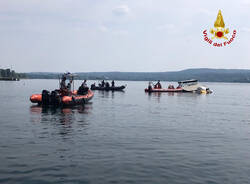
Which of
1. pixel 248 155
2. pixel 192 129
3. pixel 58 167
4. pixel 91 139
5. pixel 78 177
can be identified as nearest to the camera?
pixel 78 177

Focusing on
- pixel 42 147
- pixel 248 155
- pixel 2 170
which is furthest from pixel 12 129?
pixel 248 155

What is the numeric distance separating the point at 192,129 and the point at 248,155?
7604 mm

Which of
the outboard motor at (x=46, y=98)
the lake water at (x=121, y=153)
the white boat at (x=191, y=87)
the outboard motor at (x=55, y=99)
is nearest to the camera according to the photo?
the lake water at (x=121, y=153)

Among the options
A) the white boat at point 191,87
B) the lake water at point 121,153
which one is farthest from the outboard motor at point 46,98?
the white boat at point 191,87

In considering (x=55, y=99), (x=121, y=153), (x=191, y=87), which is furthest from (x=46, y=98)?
(x=191, y=87)

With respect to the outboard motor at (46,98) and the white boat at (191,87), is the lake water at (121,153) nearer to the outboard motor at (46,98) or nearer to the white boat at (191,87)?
the outboard motor at (46,98)

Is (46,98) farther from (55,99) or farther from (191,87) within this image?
(191,87)

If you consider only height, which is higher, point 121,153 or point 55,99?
point 55,99

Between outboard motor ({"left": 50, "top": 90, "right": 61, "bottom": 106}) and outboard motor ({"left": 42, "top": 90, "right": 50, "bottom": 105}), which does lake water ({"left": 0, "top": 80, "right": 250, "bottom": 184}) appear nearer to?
outboard motor ({"left": 50, "top": 90, "right": 61, "bottom": 106})

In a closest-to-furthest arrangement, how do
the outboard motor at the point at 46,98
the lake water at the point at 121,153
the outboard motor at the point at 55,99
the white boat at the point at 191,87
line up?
the lake water at the point at 121,153, the outboard motor at the point at 55,99, the outboard motor at the point at 46,98, the white boat at the point at 191,87

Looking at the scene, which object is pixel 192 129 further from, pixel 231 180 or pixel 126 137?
pixel 231 180

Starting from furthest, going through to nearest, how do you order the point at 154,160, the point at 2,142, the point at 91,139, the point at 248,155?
the point at 91,139 → the point at 2,142 → the point at 248,155 → the point at 154,160

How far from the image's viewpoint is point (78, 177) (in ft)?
38.5

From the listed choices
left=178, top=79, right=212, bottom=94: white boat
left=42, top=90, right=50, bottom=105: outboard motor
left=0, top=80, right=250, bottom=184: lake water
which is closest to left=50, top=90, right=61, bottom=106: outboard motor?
left=42, top=90, right=50, bottom=105: outboard motor
